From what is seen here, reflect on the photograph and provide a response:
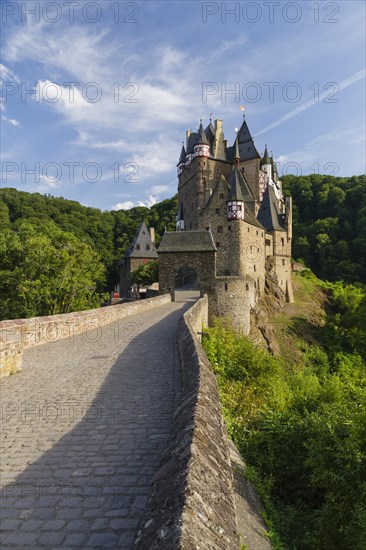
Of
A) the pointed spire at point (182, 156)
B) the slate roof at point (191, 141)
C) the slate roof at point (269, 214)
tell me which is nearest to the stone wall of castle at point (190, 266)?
the slate roof at point (269, 214)

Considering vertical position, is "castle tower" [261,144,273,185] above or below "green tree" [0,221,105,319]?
above

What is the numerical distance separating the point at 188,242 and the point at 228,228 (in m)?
7.67

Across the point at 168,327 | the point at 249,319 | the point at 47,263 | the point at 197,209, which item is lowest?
the point at 249,319

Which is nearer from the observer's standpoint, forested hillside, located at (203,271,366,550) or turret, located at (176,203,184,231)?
forested hillside, located at (203,271,366,550)

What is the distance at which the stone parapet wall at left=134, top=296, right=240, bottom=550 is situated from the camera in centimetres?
193

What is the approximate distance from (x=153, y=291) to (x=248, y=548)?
1220 inches

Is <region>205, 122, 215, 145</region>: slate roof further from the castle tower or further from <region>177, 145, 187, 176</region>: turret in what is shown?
the castle tower

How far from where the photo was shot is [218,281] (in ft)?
92.0

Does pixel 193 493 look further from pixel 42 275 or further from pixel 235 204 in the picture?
pixel 235 204

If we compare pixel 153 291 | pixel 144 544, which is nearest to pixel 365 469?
pixel 144 544


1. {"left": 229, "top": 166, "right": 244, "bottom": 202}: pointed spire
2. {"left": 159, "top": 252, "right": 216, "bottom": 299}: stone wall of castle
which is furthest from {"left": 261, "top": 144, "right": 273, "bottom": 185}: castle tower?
{"left": 159, "top": 252, "right": 216, "bottom": 299}: stone wall of castle

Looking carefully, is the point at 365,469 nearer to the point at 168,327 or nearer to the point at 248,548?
the point at 248,548

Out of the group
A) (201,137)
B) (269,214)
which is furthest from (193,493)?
(201,137)

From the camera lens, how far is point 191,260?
91.1ft
